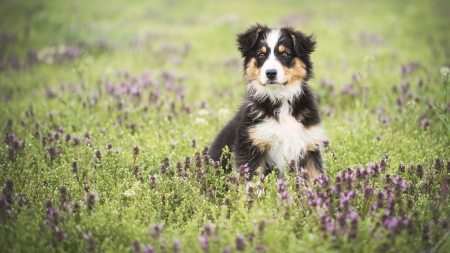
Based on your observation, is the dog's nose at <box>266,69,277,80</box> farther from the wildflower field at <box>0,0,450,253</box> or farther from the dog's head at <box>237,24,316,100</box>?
the wildflower field at <box>0,0,450,253</box>

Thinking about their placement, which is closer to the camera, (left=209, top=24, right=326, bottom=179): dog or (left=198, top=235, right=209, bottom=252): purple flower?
(left=198, top=235, right=209, bottom=252): purple flower

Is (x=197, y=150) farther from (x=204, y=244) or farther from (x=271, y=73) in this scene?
(x=204, y=244)

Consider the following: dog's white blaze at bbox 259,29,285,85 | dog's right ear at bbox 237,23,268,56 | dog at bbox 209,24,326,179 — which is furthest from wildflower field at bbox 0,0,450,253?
dog's right ear at bbox 237,23,268,56

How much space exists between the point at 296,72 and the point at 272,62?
352 millimetres

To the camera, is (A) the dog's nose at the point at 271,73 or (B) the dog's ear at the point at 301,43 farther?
(B) the dog's ear at the point at 301,43

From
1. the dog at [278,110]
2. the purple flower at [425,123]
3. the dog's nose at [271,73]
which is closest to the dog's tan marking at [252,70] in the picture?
the dog at [278,110]

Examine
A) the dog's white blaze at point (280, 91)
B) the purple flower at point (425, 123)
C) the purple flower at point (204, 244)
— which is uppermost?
the dog's white blaze at point (280, 91)

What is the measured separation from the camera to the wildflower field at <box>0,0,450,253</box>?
10.7 ft

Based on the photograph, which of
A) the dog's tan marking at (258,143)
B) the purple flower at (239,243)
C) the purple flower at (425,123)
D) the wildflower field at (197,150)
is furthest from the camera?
the purple flower at (425,123)

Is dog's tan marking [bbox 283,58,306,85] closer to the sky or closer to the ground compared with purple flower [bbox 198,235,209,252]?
Result: closer to the sky

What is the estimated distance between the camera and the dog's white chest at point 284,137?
4512 millimetres

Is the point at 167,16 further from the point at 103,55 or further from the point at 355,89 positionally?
the point at 355,89

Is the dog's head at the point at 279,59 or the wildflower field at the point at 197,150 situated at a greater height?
the dog's head at the point at 279,59

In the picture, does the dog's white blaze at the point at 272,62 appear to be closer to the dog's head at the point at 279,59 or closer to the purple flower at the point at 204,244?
the dog's head at the point at 279,59
